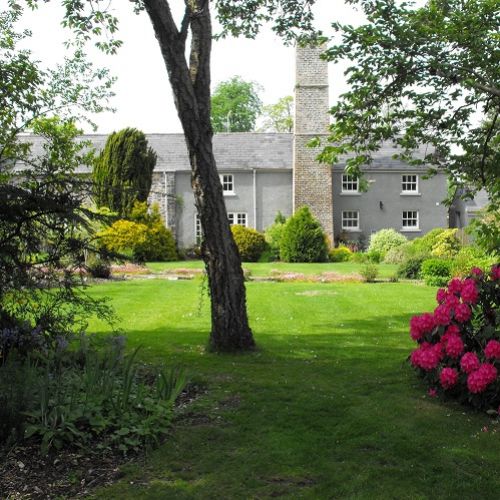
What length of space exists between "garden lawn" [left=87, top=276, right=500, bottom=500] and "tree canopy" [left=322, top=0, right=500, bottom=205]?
2644 millimetres

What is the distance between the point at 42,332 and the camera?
17.9 ft

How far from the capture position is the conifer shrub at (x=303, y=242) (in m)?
26.3

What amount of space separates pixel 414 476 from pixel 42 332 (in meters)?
3.45

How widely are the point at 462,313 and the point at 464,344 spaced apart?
0.28 meters

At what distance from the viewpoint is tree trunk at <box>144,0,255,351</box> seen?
6.68m

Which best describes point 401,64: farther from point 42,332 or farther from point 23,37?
point 23,37

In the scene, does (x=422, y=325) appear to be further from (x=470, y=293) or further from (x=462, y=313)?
(x=470, y=293)

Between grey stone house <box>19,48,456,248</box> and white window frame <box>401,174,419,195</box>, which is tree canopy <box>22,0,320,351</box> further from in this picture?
white window frame <box>401,174,419,195</box>

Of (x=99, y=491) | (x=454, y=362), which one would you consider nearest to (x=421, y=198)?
(x=454, y=362)

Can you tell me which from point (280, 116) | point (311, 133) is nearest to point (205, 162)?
point (311, 133)

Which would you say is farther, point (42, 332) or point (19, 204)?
point (42, 332)

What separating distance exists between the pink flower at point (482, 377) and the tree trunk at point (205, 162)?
2.98 meters

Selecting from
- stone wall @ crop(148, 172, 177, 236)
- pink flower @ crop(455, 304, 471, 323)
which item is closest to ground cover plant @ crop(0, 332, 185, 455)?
pink flower @ crop(455, 304, 471, 323)

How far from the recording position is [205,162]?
6.91 m
